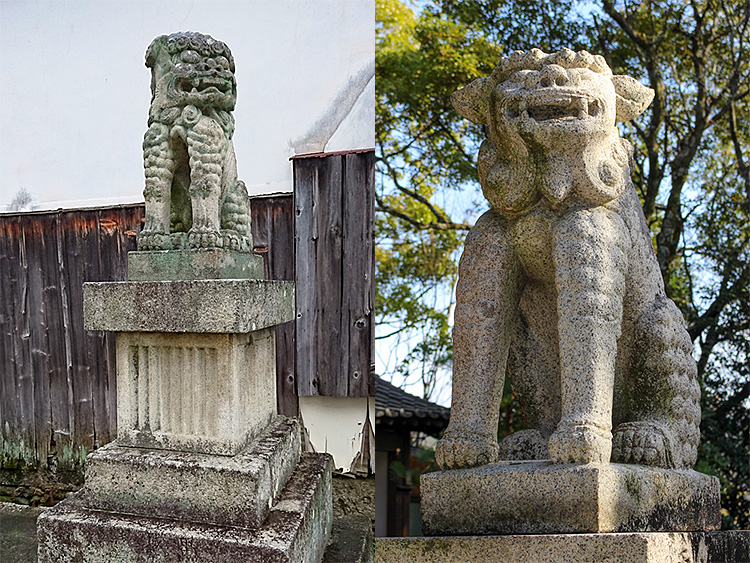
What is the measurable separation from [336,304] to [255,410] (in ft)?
4.68

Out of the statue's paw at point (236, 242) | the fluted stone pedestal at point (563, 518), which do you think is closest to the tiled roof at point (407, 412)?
the statue's paw at point (236, 242)

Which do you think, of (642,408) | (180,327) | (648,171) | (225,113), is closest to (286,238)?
(225,113)

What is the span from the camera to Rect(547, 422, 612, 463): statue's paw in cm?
188

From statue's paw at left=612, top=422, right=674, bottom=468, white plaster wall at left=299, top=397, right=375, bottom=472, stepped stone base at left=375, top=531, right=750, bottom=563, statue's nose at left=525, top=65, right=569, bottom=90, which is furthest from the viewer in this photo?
white plaster wall at left=299, top=397, right=375, bottom=472

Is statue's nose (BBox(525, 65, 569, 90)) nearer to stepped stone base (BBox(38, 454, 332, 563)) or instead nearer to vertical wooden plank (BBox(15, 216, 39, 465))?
stepped stone base (BBox(38, 454, 332, 563))

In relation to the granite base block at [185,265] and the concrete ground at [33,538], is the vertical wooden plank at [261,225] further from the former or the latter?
the concrete ground at [33,538]

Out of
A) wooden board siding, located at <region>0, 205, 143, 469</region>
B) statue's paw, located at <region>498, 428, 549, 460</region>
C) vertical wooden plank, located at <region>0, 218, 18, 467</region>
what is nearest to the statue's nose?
statue's paw, located at <region>498, 428, 549, 460</region>

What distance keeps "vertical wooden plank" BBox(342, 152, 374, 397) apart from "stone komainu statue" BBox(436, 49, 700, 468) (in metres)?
1.84

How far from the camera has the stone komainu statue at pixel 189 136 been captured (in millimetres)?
2670

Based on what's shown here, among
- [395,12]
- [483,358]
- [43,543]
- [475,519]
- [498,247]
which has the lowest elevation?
[43,543]

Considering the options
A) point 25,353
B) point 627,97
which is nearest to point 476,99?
point 627,97

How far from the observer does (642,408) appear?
7.40 ft

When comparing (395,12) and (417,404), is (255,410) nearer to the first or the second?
(417,404)

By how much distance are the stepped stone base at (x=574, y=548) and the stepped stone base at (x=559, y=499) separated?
6 cm
